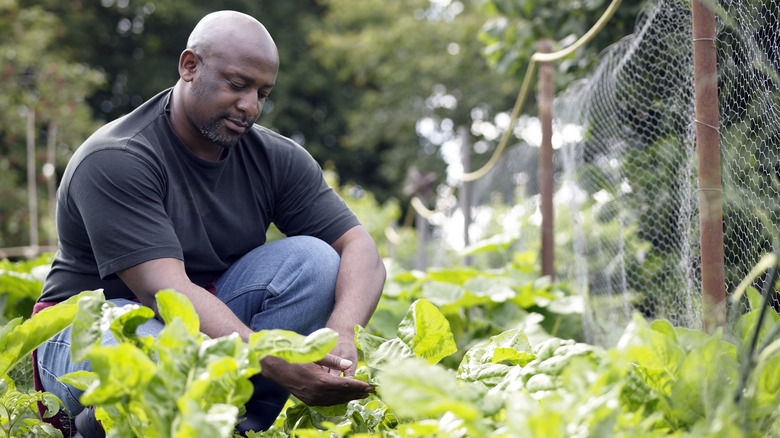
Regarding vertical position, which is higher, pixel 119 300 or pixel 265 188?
pixel 265 188

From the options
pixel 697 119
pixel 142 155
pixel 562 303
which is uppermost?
pixel 697 119

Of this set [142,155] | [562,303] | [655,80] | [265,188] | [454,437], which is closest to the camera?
[454,437]

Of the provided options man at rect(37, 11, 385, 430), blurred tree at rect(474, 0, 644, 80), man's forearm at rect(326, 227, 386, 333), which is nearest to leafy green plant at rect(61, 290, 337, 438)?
man at rect(37, 11, 385, 430)

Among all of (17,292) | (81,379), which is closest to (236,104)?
(81,379)

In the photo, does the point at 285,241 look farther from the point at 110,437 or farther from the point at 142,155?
the point at 110,437

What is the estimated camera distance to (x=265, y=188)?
1983mm

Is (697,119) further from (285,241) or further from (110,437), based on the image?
(110,437)

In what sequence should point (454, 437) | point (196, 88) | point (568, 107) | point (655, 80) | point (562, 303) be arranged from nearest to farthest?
point (454, 437) → point (196, 88) → point (655, 80) → point (562, 303) → point (568, 107)

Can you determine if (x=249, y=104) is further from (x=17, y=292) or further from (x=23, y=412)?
(x=17, y=292)

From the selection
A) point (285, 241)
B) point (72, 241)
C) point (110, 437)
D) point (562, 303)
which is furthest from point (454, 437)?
point (562, 303)

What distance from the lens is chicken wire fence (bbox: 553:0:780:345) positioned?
1.70 meters

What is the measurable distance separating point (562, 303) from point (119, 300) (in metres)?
1.62

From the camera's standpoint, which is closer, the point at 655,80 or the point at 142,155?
the point at 142,155

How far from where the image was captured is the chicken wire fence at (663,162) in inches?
67.1
